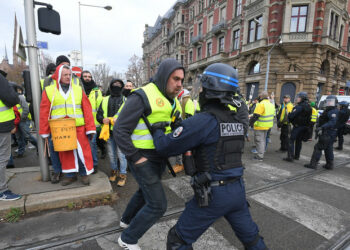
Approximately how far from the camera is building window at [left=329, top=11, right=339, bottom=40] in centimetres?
1850

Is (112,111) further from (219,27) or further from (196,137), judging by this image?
(219,27)

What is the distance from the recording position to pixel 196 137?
1423mm

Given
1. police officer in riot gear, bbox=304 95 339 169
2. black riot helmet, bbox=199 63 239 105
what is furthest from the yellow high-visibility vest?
police officer in riot gear, bbox=304 95 339 169

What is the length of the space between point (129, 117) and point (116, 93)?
8.19ft

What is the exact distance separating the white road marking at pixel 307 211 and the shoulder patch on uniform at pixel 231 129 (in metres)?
2.18

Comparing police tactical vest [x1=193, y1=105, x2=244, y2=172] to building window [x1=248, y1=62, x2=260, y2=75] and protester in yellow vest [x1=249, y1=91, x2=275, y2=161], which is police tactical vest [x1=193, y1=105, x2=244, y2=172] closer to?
protester in yellow vest [x1=249, y1=91, x2=275, y2=161]

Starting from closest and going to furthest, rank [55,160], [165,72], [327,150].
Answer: [165,72], [55,160], [327,150]

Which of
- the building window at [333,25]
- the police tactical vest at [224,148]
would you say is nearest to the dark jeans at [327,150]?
the police tactical vest at [224,148]

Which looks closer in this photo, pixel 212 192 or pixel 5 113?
pixel 212 192

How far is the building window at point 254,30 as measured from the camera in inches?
770

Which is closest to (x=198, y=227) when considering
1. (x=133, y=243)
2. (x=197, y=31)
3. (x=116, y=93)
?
(x=133, y=243)

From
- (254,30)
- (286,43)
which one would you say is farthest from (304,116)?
Result: (254,30)

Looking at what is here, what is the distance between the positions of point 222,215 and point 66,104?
2.71m

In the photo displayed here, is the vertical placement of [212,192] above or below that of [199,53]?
below
